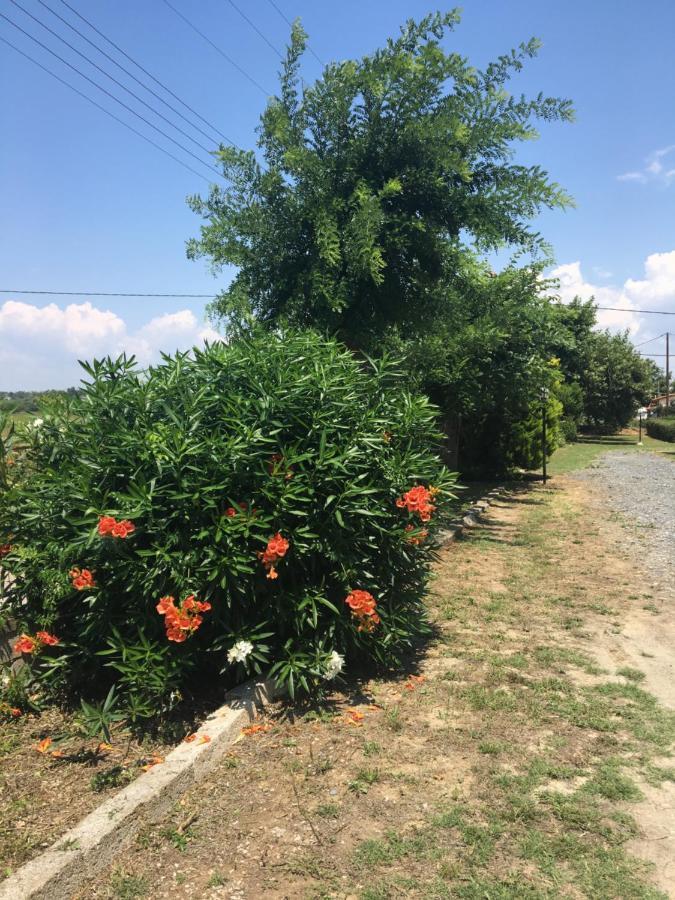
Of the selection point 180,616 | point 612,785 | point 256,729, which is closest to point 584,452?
point 612,785

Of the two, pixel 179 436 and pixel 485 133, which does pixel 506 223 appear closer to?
pixel 485 133

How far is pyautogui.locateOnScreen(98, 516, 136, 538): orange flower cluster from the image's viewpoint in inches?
135

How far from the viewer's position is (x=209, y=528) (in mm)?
3725

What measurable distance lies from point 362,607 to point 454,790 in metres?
1.11

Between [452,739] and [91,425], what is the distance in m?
2.70

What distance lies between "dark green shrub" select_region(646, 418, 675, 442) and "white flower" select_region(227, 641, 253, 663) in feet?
137

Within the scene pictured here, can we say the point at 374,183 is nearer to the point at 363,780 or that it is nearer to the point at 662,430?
the point at 363,780

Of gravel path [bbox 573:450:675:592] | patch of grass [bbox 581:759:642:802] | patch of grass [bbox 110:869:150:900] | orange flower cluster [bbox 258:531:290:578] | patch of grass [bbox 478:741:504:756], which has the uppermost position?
orange flower cluster [bbox 258:531:290:578]

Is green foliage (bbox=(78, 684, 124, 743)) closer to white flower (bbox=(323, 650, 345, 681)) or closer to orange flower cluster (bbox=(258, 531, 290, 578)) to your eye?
orange flower cluster (bbox=(258, 531, 290, 578))

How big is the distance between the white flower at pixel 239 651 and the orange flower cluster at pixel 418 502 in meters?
1.26

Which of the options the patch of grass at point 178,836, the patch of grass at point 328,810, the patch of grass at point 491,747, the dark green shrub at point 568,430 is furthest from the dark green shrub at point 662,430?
the patch of grass at point 178,836

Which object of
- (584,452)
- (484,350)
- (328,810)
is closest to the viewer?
(328,810)

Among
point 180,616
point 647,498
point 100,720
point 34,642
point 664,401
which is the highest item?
point 664,401

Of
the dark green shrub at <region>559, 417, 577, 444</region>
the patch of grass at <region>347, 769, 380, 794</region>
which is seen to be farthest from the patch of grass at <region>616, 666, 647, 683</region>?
the dark green shrub at <region>559, 417, 577, 444</region>
